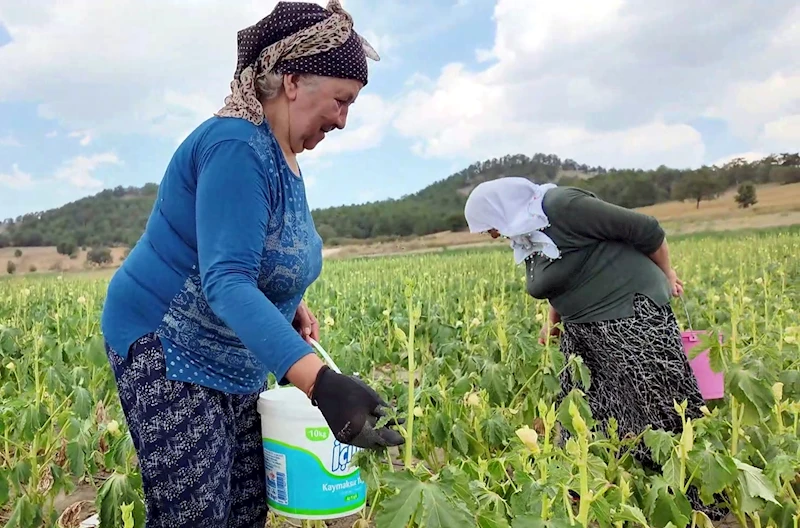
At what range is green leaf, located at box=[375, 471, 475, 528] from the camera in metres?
1.20

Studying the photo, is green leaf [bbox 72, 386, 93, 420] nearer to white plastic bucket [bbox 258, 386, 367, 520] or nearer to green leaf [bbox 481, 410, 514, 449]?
white plastic bucket [bbox 258, 386, 367, 520]

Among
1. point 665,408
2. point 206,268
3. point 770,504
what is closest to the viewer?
point 206,268

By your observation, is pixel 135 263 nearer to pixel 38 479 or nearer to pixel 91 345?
pixel 38 479

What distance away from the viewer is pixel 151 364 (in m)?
1.64

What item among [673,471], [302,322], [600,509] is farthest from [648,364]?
[600,509]

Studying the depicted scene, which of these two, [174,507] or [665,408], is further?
[665,408]

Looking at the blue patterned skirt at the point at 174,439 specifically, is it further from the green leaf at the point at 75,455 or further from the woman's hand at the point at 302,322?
the green leaf at the point at 75,455

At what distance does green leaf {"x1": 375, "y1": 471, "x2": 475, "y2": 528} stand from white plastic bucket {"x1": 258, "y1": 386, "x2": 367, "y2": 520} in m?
0.47

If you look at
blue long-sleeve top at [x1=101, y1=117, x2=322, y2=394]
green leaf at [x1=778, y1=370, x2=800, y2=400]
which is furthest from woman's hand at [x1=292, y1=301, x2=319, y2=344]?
green leaf at [x1=778, y1=370, x2=800, y2=400]

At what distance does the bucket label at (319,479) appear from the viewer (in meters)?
1.73

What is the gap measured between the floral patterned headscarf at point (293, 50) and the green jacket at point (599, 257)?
1422 millimetres

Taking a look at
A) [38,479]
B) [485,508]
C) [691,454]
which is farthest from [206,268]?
[38,479]

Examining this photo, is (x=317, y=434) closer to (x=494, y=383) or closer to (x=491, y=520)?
(x=491, y=520)

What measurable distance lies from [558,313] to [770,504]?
1.25m
